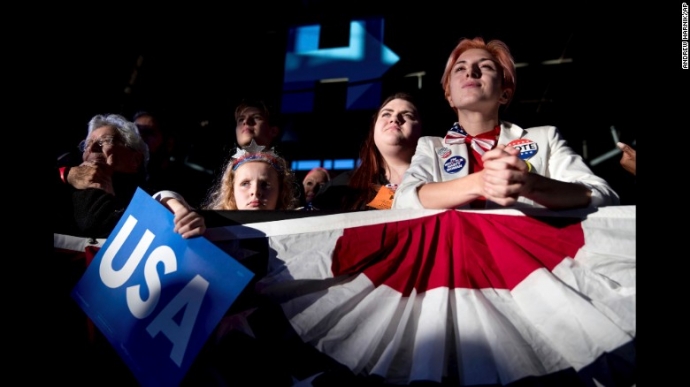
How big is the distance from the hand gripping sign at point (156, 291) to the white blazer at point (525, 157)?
25.8 inches

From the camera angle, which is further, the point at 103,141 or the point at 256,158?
the point at 103,141

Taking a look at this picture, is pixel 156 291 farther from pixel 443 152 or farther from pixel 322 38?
pixel 322 38

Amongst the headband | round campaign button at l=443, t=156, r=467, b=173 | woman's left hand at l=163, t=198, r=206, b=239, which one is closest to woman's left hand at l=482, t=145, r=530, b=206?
round campaign button at l=443, t=156, r=467, b=173

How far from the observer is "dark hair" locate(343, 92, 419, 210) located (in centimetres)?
247

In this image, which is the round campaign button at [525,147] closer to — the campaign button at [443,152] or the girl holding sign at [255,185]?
the campaign button at [443,152]

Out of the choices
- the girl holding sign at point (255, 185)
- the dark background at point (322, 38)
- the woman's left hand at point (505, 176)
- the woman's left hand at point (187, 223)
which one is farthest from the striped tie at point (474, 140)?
the dark background at point (322, 38)

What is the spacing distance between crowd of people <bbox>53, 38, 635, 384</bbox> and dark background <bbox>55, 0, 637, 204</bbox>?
6.89 ft

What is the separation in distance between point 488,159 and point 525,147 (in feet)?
1.62

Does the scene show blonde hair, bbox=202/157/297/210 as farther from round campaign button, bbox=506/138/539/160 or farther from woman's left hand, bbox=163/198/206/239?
round campaign button, bbox=506/138/539/160

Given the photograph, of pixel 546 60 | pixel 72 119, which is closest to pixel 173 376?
pixel 72 119

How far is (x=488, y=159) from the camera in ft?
4.53

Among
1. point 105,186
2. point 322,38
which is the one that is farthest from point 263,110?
point 322,38

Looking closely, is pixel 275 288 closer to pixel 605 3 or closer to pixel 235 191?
pixel 235 191

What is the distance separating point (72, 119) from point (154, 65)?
4.90 feet
